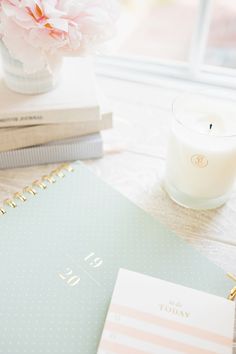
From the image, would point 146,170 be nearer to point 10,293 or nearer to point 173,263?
point 173,263

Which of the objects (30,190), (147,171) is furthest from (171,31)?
(30,190)

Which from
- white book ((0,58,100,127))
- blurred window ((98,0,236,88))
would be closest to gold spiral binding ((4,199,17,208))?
white book ((0,58,100,127))

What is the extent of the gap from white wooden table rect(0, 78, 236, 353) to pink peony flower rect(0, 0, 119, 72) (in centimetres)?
20

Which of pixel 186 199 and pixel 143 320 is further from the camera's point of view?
pixel 186 199

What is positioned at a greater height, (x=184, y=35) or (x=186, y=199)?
(x=186, y=199)

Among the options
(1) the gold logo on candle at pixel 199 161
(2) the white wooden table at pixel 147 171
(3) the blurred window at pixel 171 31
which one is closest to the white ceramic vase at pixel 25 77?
(2) the white wooden table at pixel 147 171

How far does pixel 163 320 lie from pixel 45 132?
35cm

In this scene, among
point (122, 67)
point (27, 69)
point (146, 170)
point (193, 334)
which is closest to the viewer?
point (193, 334)

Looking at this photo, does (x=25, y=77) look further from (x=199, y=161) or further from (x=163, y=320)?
(x=163, y=320)

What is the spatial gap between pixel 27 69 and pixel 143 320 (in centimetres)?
38

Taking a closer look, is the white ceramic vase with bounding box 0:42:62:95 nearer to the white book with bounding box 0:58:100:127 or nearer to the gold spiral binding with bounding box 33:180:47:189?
the white book with bounding box 0:58:100:127

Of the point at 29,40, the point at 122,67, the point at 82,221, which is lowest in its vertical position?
the point at 82,221

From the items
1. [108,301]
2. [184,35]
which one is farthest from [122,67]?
[184,35]

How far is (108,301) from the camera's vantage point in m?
0.51
